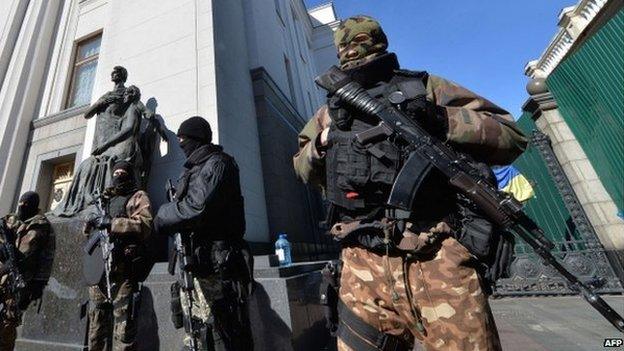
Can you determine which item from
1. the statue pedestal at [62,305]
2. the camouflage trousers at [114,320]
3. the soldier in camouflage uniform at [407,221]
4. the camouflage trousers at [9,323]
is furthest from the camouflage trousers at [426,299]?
the camouflage trousers at [9,323]

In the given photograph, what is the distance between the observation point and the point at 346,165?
1.34 m

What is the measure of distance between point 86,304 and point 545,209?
7.74 metres

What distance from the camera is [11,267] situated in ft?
10.3

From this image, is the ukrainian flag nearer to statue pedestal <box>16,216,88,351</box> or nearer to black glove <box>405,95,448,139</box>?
black glove <box>405,95,448,139</box>

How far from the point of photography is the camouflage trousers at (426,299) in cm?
109

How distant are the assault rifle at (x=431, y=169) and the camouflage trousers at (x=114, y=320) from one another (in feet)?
7.95

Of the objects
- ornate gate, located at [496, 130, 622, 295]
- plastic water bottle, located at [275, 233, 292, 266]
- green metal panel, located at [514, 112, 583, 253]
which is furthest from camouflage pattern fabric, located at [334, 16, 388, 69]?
green metal panel, located at [514, 112, 583, 253]

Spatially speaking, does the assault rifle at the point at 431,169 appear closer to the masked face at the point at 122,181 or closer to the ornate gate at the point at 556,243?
the masked face at the point at 122,181

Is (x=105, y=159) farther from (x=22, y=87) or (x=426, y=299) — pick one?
(x=22, y=87)

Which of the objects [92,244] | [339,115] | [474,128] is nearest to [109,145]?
[92,244]

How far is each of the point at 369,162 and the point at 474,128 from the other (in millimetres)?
474

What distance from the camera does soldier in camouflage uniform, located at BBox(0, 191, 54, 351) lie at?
2.97m

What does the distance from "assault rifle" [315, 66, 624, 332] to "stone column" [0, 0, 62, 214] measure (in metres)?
7.50

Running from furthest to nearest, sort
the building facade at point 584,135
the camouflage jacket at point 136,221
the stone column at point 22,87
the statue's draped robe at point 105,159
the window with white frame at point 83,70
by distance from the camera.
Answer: the window with white frame at point 83,70
the stone column at point 22,87
the building facade at point 584,135
the statue's draped robe at point 105,159
the camouflage jacket at point 136,221
